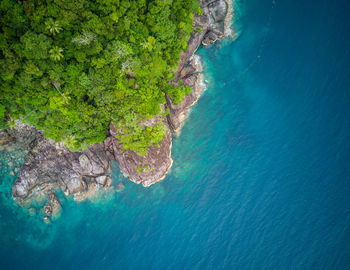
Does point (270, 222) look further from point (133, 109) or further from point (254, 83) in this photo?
point (133, 109)

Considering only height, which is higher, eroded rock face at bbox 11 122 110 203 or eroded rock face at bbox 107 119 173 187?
eroded rock face at bbox 107 119 173 187

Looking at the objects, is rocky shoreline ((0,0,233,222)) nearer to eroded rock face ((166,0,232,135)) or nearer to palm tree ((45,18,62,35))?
eroded rock face ((166,0,232,135))

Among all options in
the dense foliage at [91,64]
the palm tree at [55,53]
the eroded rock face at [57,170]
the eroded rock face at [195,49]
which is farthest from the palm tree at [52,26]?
the eroded rock face at [57,170]

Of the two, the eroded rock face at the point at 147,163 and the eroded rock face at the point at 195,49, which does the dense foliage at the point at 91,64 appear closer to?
the eroded rock face at the point at 147,163

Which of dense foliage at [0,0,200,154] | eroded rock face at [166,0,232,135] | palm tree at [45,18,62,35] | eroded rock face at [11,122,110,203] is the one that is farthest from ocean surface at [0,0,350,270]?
palm tree at [45,18,62,35]

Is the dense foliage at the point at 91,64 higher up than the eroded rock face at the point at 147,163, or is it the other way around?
the dense foliage at the point at 91,64

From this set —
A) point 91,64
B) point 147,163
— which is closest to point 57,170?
point 147,163
